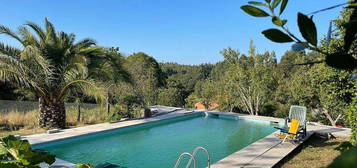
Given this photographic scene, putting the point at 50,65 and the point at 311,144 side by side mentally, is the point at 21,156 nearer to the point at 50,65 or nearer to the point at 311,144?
the point at 311,144

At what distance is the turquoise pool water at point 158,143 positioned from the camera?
799 cm

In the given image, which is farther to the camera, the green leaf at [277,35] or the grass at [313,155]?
the grass at [313,155]

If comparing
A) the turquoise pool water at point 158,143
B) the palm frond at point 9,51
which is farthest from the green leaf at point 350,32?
the palm frond at point 9,51

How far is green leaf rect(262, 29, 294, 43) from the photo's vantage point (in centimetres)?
58

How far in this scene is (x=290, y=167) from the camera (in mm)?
6531

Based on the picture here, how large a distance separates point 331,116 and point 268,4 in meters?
14.0

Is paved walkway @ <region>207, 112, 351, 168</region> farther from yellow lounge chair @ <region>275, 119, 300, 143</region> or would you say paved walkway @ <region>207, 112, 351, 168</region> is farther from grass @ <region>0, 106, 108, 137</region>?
grass @ <region>0, 106, 108, 137</region>

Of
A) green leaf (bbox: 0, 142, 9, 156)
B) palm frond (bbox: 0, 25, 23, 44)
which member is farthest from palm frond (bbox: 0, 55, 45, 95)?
green leaf (bbox: 0, 142, 9, 156)

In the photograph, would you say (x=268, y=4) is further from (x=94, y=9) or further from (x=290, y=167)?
(x=94, y=9)

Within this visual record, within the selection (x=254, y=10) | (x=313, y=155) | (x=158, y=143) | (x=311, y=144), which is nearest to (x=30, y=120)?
(x=158, y=143)

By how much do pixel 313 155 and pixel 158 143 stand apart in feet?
17.8

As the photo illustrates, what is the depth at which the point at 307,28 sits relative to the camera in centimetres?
54

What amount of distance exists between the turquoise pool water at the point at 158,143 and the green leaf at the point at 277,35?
23.5 ft

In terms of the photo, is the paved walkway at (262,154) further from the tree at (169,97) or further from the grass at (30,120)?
the tree at (169,97)
